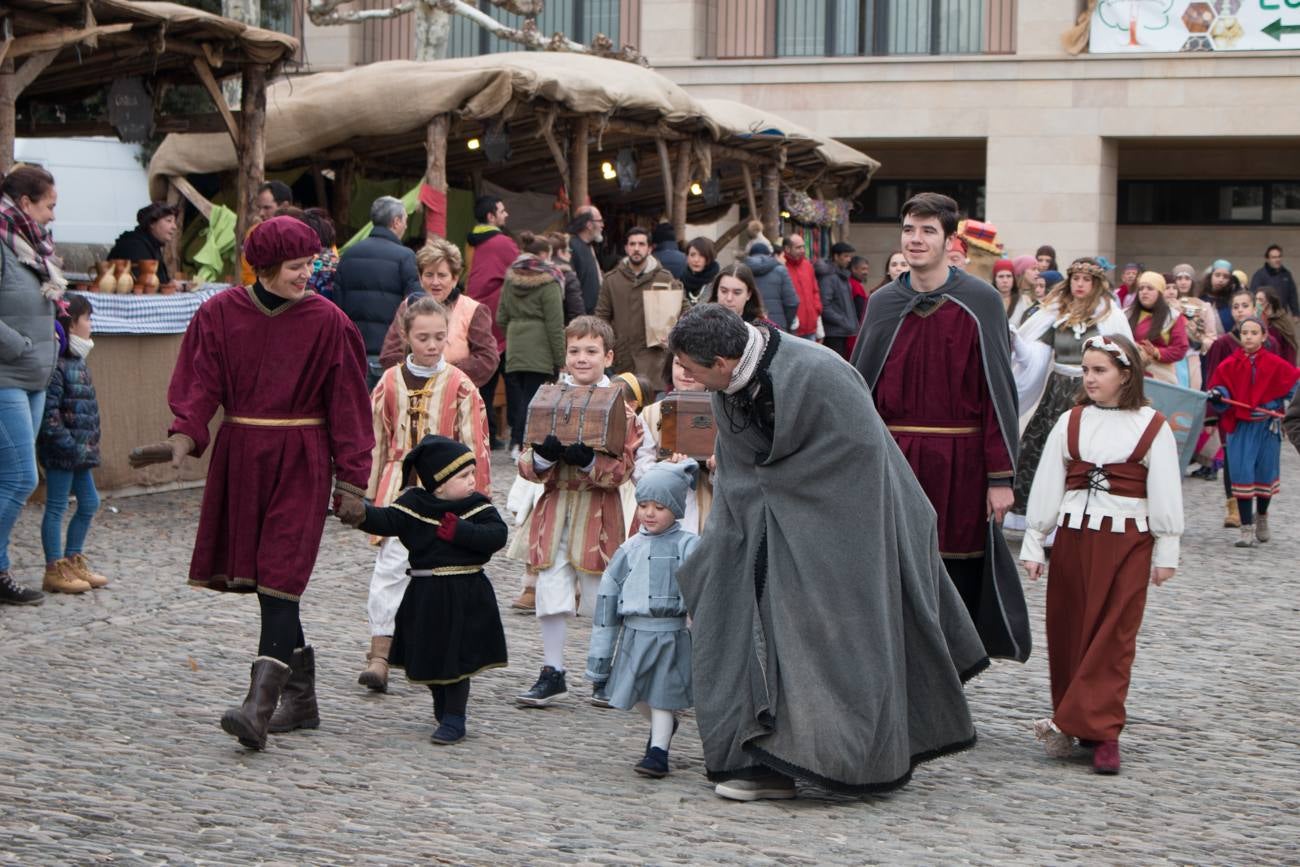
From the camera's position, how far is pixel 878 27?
3042 cm

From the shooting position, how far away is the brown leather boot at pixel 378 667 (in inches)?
282

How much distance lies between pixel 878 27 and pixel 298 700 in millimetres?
25601

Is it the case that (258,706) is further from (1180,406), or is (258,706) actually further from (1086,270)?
(1180,406)

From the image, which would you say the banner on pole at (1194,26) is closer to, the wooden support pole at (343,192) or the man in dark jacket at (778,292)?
the wooden support pole at (343,192)

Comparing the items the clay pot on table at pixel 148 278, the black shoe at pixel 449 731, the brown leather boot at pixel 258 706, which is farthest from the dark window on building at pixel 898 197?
the brown leather boot at pixel 258 706

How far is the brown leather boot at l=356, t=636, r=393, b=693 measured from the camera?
717 cm

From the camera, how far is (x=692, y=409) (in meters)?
7.23

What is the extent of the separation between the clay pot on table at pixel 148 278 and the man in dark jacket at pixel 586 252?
14.3ft

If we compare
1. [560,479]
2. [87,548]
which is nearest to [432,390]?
[560,479]

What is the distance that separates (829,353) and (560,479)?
2.08 m

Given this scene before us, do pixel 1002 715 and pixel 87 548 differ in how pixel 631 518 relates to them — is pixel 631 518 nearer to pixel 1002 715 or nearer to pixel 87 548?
pixel 1002 715

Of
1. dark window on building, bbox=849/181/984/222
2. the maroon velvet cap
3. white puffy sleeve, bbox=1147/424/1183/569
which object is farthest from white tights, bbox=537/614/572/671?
dark window on building, bbox=849/181/984/222

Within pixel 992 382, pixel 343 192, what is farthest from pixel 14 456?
pixel 343 192

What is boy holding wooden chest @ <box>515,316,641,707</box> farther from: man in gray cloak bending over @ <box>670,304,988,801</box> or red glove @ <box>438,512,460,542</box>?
man in gray cloak bending over @ <box>670,304,988,801</box>
